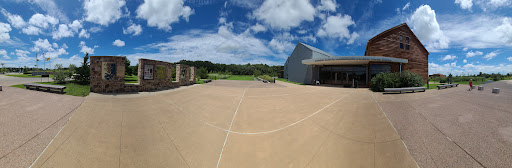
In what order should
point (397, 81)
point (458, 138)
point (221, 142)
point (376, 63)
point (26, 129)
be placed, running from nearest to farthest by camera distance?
point (221, 142)
point (458, 138)
point (26, 129)
point (397, 81)
point (376, 63)

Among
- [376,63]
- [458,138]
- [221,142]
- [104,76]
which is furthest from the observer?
[376,63]

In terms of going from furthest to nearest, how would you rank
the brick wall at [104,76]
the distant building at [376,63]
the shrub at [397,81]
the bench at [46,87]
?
the distant building at [376,63], the shrub at [397,81], the brick wall at [104,76], the bench at [46,87]

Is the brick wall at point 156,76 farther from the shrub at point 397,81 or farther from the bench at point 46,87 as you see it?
the shrub at point 397,81

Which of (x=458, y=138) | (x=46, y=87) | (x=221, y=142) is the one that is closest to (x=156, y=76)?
(x=46, y=87)

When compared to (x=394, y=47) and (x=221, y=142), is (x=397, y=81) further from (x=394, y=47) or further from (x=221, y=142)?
(x=221, y=142)

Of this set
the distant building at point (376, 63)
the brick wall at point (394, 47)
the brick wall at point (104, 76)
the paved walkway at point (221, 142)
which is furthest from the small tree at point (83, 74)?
the brick wall at point (394, 47)

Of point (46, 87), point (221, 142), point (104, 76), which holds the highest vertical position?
point (104, 76)

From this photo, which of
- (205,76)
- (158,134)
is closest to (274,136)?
(158,134)

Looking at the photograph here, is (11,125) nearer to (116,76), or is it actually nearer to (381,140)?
(116,76)

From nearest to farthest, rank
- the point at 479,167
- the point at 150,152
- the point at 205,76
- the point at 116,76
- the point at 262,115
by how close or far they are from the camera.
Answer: the point at 479,167, the point at 150,152, the point at 262,115, the point at 116,76, the point at 205,76

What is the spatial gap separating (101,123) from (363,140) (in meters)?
6.20

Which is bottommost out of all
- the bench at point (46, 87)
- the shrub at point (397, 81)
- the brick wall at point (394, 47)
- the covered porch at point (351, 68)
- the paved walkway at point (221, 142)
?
the paved walkway at point (221, 142)

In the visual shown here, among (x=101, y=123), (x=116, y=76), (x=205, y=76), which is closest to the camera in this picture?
(x=101, y=123)

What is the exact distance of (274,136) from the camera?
3.62 meters
